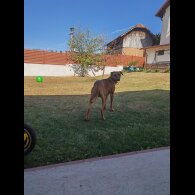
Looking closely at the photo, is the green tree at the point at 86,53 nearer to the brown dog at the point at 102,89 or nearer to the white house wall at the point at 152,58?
the white house wall at the point at 152,58

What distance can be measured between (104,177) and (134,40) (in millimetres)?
38891

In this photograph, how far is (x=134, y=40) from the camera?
40.4 m

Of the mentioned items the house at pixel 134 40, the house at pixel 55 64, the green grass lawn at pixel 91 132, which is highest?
the house at pixel 134 40

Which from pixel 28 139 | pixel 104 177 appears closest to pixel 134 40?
pixel 104 177

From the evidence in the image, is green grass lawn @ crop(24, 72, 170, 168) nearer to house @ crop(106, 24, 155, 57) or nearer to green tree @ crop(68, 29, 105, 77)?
green tree @ crop(68, 29, 105, 77)

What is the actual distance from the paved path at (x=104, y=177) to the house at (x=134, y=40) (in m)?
37.0

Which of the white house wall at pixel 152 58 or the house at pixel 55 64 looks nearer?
the house at pixel 55 64

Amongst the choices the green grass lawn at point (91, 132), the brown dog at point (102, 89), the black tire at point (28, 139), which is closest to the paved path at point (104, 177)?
the green grass lawn at point (91, 132)

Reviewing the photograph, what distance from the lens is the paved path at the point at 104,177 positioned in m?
2.62

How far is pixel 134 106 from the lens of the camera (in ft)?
27.1

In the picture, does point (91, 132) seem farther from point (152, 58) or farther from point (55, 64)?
point (152, 58)
